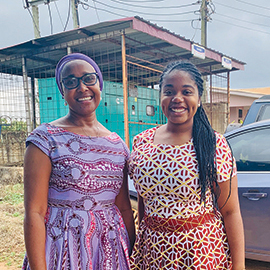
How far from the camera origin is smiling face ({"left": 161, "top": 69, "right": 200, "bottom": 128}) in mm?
1606

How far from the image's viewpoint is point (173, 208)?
156 cm

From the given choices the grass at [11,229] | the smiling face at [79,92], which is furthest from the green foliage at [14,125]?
the smiling face at [79,92]

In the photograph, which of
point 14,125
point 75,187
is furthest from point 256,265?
point 14,125

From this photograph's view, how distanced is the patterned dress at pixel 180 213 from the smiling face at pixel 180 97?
0.16m

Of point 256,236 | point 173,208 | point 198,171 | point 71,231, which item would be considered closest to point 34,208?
point 71,231

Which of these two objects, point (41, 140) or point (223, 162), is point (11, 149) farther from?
point (223, 162)

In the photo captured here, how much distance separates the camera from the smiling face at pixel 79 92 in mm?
1601

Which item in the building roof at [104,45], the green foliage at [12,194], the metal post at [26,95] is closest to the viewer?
the green foliage at [12,194]

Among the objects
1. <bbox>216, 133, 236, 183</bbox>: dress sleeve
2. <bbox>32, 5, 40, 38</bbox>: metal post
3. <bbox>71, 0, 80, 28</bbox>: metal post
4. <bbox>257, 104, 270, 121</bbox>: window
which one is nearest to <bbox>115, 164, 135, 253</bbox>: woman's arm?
<bbox>216, 133, 236, 183</bbox>: dress sleeve

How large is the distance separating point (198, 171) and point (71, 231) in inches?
28.3

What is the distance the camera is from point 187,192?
1.53m

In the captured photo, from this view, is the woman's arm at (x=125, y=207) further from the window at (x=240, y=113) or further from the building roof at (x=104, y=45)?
the window at (x=240, y=113)

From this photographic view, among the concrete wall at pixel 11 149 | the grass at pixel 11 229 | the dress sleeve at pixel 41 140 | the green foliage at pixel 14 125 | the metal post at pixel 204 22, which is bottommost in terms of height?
the grass at pixel 11 229

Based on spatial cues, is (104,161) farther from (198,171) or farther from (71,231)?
(198,171)
